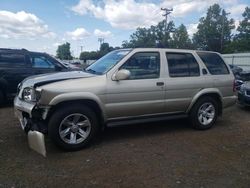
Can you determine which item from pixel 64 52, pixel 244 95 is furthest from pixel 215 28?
pixel 244 95

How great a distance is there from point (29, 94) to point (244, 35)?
7062cm

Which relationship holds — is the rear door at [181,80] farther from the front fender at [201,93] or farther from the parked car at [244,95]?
the parked car at [244,95]

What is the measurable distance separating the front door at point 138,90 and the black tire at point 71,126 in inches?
14.2

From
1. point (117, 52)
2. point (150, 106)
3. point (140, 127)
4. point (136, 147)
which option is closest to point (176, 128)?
point (140, 127)

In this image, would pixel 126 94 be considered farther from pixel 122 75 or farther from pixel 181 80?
pixel 181 80

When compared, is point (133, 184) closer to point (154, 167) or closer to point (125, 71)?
point (154, 167)

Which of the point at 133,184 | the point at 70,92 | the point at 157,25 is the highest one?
the point at 157,25

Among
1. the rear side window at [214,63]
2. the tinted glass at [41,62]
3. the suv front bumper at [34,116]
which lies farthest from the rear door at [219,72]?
the tinted glass at [41,62]

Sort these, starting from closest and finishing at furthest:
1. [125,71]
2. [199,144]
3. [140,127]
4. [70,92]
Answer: [70,92] < [125,71] < [199,144] < [140,127]

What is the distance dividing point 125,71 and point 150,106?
0.97 metres

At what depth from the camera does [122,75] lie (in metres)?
5.15

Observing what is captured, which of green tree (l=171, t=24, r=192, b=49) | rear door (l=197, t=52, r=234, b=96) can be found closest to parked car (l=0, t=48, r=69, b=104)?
rear door (l=197, t=52, r=234, b=96)

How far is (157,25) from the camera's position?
8750cm

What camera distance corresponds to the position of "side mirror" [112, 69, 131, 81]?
513 cm
